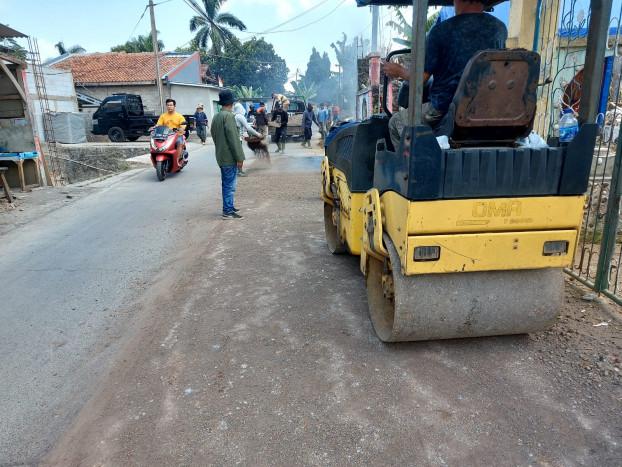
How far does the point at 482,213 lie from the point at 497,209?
0.09 meters

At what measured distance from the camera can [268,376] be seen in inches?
117

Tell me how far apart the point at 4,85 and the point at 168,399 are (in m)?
10.3

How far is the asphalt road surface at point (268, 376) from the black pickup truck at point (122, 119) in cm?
1814

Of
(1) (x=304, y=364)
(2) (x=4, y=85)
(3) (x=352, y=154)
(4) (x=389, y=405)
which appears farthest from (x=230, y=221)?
(2) (x=4, y=85)

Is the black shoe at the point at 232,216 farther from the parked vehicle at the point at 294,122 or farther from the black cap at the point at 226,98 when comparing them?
the parked vehicle at the point at 294,122

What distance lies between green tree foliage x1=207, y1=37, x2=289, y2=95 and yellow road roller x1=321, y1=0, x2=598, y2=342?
172ft

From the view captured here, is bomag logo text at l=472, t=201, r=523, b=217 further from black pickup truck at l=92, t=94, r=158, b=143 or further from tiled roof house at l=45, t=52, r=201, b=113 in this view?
tiled roof house at l=45, t=52, r=201, b=113

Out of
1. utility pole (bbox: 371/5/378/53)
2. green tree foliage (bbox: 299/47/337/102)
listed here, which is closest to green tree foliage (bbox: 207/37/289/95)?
green tree foliage (bbox: 299/47/337/102)

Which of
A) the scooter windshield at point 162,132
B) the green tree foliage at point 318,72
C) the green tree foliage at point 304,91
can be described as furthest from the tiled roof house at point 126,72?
the green tree foliage at point 318,72

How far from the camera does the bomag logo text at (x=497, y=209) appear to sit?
108 inches

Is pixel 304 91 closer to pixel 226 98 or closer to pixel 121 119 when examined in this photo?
pixel 121 119

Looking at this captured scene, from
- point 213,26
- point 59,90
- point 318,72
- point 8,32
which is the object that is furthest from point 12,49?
point 318,72

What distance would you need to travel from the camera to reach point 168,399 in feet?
9.09

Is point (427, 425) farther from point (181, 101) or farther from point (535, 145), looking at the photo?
point (181, 101)
